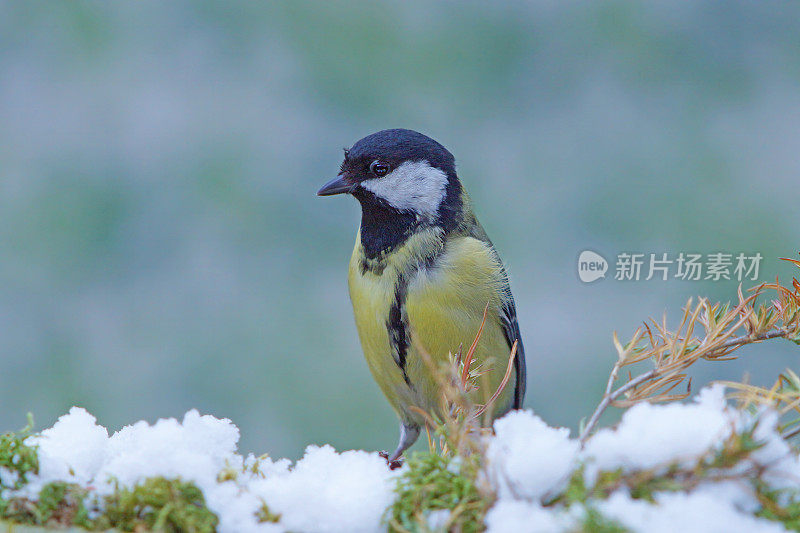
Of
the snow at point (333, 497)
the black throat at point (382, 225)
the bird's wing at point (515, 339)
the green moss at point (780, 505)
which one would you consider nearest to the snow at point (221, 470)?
the snow at point (333, 497)

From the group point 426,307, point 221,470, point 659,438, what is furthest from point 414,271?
point 659,438

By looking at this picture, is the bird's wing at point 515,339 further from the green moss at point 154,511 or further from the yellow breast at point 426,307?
the green moss at point 154,511

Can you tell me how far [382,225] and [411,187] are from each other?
103mm

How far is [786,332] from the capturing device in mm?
744

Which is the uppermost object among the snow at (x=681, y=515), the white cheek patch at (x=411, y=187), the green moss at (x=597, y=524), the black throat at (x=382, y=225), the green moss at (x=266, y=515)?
the white cheek patch at (x=411, y=187)

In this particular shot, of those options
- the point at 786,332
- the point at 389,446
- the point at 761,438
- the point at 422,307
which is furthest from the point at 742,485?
the point at 389,446

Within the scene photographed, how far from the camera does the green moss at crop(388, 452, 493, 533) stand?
0.55m

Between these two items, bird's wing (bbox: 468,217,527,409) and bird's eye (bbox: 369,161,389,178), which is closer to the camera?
bird's eye (bbox: 369,161,389,178)

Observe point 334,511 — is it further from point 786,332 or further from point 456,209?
point 456,209

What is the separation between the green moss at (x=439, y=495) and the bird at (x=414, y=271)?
0.97 m

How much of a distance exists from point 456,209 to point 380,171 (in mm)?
192

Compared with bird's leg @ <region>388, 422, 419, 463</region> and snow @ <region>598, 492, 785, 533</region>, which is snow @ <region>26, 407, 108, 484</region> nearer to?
snow @ <region>598, 492, 785, 533</region>

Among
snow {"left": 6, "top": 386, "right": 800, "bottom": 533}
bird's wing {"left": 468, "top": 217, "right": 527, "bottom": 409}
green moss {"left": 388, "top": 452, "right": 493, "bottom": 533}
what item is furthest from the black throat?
green moss {"left": 388, "top": 452, "right": 493, "bottom": 533}

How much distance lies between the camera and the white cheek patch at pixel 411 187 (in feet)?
5.52
